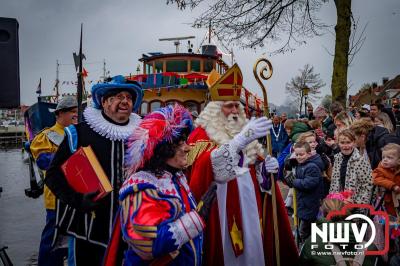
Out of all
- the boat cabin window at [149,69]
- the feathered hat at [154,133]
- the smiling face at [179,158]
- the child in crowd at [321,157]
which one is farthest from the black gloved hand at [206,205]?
the boat cabin window at [149,69]

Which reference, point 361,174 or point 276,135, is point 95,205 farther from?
point 276,135

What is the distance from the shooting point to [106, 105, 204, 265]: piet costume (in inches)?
79.5

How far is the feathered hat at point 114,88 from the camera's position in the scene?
3.08 m

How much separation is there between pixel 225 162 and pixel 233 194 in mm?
406

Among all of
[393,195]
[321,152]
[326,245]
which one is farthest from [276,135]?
[326,245]

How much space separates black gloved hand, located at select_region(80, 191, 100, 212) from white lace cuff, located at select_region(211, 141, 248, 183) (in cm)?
99

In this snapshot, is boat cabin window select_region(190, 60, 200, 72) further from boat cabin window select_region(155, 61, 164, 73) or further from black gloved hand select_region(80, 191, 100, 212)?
black gloved hand select_region(80, 191, 100, 212)

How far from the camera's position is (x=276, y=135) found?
1183cm

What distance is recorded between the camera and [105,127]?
9.96 feet

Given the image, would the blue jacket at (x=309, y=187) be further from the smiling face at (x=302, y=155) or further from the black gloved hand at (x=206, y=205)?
the black gloved hand at (x=206, y=205)

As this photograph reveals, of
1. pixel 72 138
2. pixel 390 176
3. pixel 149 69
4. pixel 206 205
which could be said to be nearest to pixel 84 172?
pixel 72 138

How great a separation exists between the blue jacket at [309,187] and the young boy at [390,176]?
0.73 m

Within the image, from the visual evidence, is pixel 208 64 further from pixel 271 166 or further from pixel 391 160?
pixel 271 166

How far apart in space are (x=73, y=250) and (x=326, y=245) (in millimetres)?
1810
